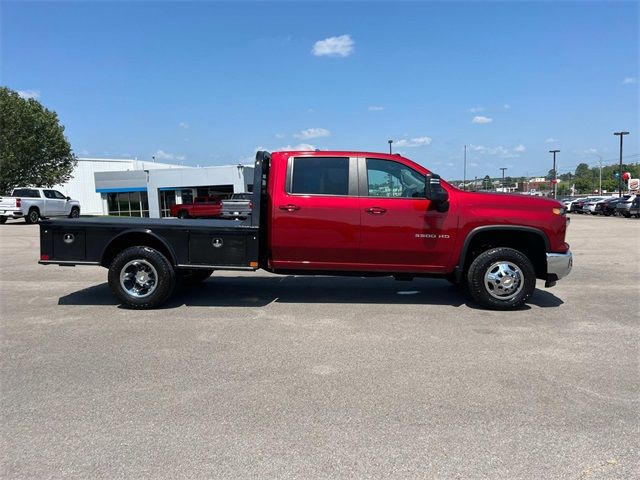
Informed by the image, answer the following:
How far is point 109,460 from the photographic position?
3088 mm

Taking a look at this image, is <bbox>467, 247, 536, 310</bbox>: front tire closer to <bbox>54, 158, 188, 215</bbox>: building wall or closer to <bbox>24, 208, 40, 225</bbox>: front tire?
<bbox>24, 208, 40, 225</bbox>: front tire

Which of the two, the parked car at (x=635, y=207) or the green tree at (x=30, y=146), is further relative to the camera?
the green tree at (x=30, y=146)

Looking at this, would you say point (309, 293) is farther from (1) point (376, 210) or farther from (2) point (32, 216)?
(2) point (32, 216)

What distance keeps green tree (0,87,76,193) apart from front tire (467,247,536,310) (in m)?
41.9

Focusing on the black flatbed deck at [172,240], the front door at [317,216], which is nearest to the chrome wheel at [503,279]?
the front door at [317,216]

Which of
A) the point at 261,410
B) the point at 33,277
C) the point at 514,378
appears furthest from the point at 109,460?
the point at 33,277

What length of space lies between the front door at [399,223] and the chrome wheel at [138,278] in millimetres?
2876

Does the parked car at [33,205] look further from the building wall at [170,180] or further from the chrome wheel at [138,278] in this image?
the chrome wheel at [138,278]

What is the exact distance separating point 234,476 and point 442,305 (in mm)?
4737

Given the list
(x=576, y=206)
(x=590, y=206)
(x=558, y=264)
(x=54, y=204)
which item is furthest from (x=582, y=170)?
(x=558, y=264)

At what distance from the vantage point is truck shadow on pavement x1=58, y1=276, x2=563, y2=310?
7286mm

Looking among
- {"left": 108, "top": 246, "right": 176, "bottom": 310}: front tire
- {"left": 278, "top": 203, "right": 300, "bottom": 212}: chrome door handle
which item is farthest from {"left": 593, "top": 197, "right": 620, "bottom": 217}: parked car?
{"left": 108, "top": 246, "right": 176, "bottom": 310}: front tire

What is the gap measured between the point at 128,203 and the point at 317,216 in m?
44.8

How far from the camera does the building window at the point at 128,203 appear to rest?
46625mm
